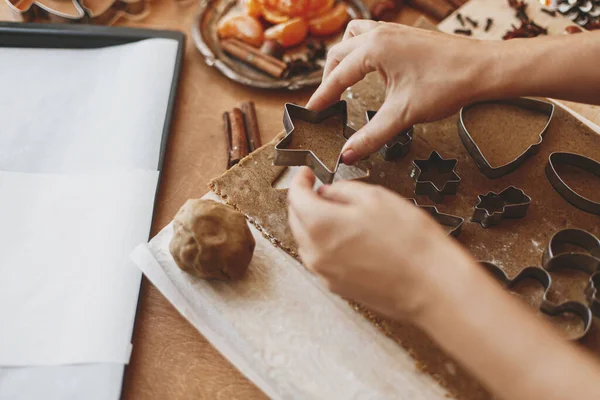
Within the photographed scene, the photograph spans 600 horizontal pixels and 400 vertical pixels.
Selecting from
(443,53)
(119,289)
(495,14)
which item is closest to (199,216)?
(119,289)

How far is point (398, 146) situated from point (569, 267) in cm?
61

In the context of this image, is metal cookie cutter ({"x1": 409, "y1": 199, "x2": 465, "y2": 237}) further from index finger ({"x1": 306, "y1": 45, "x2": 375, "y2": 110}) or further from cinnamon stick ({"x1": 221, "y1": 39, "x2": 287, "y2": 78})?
cinnamon stick ({"x1": 221, "y1": 39, "x2": 287, "y2": 78})

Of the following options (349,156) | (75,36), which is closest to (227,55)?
(75,36)

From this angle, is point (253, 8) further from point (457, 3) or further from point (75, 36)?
point (457, 3)

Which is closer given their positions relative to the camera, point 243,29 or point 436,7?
point 243,29

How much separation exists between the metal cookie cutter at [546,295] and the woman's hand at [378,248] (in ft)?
1.47

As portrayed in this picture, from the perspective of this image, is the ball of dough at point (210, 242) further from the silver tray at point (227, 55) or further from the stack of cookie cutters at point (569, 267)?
the silver tray at point (227, 55)

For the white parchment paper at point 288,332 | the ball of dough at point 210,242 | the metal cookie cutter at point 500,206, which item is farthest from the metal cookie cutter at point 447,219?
the ball of dough at point 210,242

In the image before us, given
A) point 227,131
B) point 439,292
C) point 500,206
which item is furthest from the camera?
point 227,131

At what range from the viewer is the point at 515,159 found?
1.70 metres

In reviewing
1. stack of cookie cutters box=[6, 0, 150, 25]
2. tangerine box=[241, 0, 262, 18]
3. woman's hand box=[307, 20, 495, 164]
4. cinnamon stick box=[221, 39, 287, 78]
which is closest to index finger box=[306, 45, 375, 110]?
woman's hand box=[307, 20, 495, 164]

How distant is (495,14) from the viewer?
2.36m

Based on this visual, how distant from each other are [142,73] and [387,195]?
1349 millimetres

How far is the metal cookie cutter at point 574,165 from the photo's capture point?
1.62 meters
